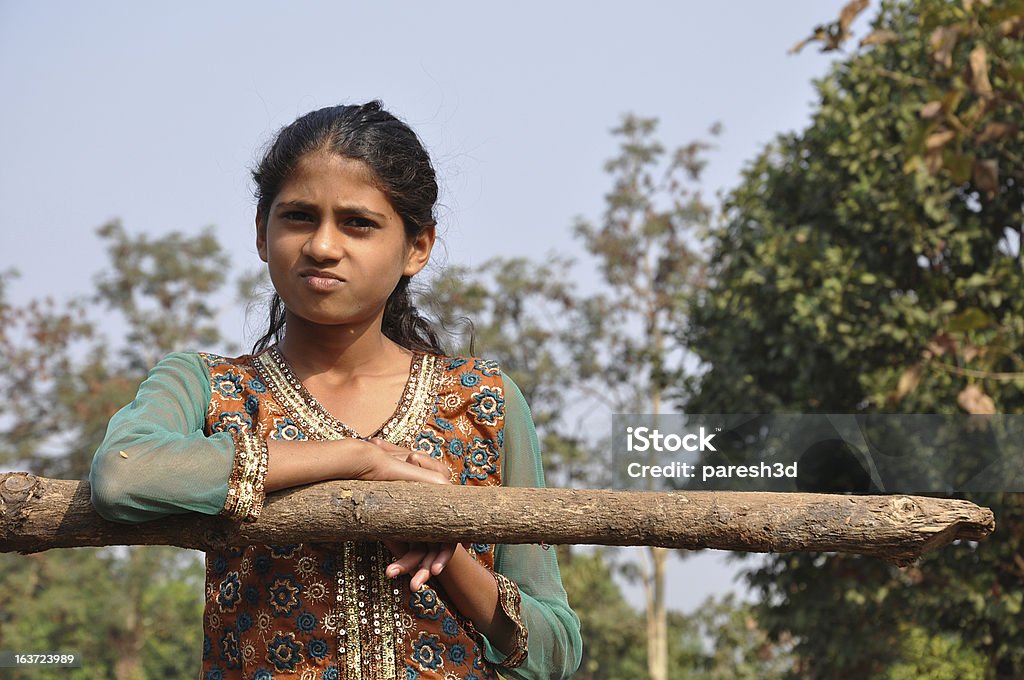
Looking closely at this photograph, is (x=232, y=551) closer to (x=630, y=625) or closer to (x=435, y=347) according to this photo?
(x=435, y=347)

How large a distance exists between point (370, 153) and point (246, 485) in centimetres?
60

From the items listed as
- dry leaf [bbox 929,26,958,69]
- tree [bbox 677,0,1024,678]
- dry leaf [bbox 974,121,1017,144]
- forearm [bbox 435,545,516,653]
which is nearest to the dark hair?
forearm [bbox 435,545,516,653]

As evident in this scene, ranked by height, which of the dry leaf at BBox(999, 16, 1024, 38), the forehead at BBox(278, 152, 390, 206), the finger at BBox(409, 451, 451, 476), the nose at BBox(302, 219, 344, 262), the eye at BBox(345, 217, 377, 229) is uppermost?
the dry leaf at BBox(999, 16, 1024, 38)

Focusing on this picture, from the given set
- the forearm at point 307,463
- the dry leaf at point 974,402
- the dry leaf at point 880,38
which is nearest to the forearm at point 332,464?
the forearm at point 307,463

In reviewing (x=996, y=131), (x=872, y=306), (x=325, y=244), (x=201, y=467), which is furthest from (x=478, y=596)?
(x=872, y=306)

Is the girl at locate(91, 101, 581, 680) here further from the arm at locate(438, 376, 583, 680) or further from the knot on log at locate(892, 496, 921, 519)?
the knot on log at locate(892, 496, 921, 519)

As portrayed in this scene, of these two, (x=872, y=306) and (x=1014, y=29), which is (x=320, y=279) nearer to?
(x=1014, y=29)

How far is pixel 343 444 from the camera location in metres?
1.73

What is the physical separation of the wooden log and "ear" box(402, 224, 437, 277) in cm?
53

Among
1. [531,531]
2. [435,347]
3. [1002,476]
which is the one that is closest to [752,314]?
[1002,476]

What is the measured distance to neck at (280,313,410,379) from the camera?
79.8 inches

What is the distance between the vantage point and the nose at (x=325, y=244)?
185 cm

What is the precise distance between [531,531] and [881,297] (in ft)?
22.5

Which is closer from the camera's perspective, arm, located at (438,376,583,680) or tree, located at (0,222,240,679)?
arm, located at (438,376,583,680)
